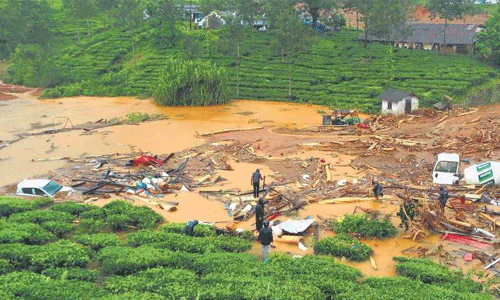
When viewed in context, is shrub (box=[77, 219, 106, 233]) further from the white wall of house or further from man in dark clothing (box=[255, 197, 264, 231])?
the white wall of house

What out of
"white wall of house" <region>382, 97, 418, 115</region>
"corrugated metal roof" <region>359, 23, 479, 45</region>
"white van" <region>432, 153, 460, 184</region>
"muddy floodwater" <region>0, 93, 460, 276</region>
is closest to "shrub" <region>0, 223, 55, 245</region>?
"muddy floodwater" <region>0, 93, 460, 276</region>

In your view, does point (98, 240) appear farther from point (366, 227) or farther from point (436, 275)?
point (436, 275)

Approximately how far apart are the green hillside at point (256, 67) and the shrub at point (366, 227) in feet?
90.3

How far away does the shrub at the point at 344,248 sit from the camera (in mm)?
17078

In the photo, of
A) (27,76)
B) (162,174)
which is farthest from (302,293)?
(27,76)

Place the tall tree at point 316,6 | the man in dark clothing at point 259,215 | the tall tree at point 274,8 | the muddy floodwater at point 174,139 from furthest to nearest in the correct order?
the tall tree at point 274,8 → the tall tree at point 316,6 → the muddy floodwater at point 174,139 → the man in dark clothing at point 259,215

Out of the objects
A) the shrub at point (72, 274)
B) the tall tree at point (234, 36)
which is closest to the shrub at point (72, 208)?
the shrub at point (72, 274)

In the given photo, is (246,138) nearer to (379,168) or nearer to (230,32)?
(379,168)

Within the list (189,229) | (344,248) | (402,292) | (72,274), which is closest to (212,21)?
(189,229)

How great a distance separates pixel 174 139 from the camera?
36.8 metres

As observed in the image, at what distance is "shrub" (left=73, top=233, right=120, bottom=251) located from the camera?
1781 cm

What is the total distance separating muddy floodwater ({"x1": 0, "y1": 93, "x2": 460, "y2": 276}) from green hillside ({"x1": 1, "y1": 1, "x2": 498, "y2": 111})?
3132 millimetres

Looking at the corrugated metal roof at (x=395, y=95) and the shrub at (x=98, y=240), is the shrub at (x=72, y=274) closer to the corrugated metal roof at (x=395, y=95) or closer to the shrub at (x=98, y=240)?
the shrub at (x=98, y=240)

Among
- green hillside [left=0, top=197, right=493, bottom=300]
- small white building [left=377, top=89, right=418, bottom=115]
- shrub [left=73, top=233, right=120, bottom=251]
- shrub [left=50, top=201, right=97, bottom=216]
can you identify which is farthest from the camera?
small white building [left=377, top=89, right=418, bottom=115]
